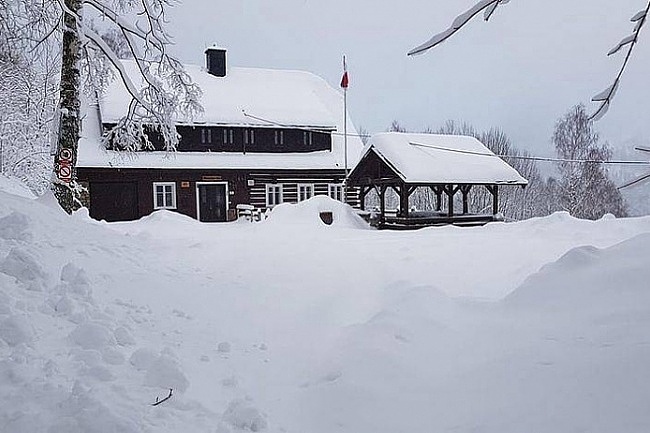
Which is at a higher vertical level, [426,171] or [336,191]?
[426,171]

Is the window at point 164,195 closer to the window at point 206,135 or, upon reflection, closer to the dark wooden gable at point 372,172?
the window at point 206,135

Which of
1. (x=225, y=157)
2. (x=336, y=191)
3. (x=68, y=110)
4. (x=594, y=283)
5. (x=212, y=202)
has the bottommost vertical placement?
(x=594, y=283)

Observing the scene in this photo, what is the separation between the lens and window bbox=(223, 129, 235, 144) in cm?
2411

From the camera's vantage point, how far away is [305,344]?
439 centimetres

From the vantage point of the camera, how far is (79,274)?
171 inches

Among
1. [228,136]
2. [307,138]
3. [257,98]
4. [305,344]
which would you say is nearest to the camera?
[305,344]

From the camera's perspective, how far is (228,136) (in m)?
24.2

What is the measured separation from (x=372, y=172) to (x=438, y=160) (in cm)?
273

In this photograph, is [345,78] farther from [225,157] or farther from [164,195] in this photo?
[164,195]

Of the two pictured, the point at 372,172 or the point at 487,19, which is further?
the point at 372,172

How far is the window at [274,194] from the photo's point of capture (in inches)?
949

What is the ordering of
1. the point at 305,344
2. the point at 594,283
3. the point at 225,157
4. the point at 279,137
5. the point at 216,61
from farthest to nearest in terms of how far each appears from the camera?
the point at 216,61
the point at 279,137
the point at 225,157
the point at 594,283
the point at 305,344

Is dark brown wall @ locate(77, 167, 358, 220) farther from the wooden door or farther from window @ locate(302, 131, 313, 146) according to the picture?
window @ locate(302, 131, 313, 146)

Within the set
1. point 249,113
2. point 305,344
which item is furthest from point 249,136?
point 305,344
